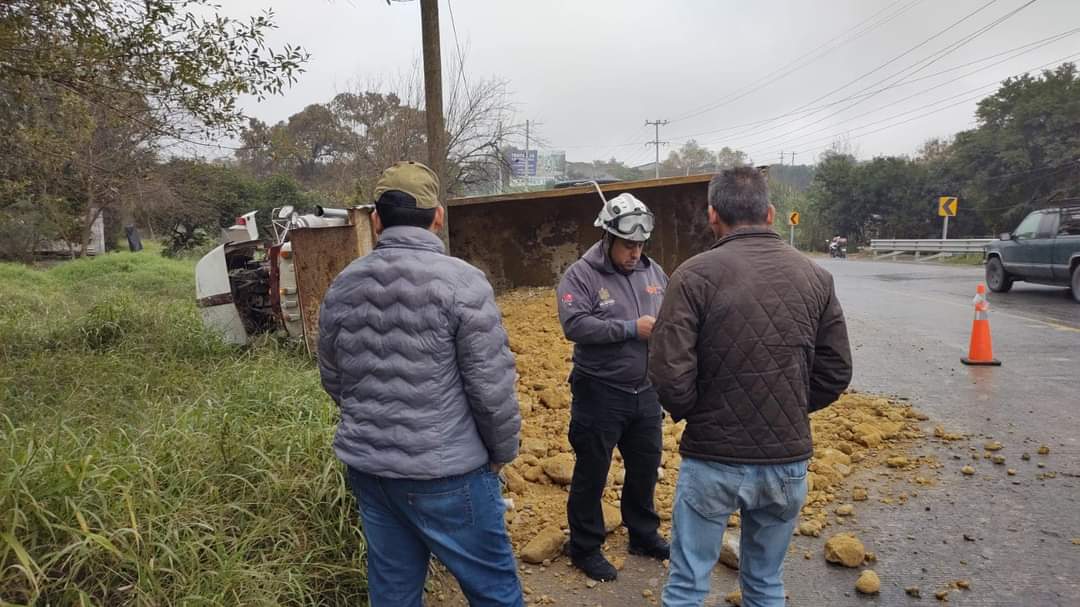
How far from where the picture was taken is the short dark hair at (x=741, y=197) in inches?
87.8

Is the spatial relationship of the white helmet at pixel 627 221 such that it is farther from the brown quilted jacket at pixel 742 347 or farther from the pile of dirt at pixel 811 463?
the pile of dirt at pixel 811 463

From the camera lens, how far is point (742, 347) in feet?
7.03

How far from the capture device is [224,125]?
20.1 feet

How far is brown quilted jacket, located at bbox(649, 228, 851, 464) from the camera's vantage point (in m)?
2.14

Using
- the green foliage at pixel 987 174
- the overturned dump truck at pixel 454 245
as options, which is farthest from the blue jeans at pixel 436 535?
the green foliage at pixel 987 174

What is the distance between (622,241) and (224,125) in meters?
A: 4.47

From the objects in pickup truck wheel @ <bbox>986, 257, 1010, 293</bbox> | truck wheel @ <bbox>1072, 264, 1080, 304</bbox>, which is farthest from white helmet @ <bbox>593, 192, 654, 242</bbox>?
pickup truck wheel @ <bbox>986, 257, 1010, 293</bbox>

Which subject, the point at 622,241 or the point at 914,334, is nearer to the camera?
the point at 622,241

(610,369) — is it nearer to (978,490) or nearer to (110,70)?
(978,490)

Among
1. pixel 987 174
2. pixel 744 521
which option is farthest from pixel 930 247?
pixel 744 521

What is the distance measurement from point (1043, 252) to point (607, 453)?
12440mm

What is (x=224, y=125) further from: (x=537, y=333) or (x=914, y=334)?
(x=914, y=334)

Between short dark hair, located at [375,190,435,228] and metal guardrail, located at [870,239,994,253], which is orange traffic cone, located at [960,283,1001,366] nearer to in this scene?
short dark hair, located at [375,190,435,228]

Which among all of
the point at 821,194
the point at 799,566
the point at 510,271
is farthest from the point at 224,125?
the point at 821,194
